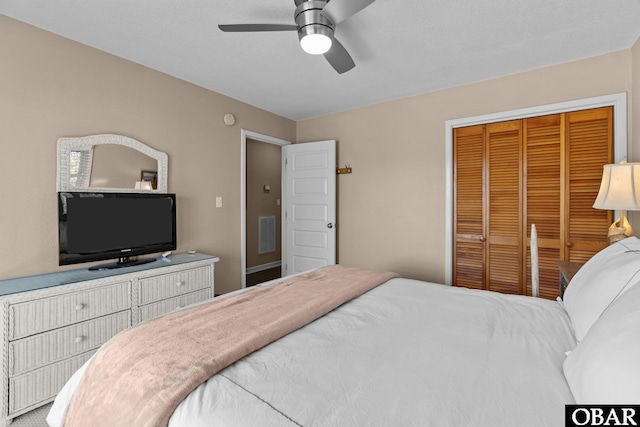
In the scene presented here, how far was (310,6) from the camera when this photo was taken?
1.74m

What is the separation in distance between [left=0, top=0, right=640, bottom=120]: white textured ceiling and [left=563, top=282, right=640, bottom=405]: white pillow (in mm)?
1946

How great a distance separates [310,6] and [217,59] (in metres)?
1.26

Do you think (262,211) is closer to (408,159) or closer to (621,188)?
(408,159)

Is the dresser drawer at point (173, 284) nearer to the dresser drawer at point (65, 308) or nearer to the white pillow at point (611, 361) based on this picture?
the dresser drawer at point (65, 308)

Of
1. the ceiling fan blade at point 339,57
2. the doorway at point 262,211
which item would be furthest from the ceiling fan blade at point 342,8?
the doorway at point 262,211

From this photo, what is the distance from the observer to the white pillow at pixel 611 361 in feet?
2.12

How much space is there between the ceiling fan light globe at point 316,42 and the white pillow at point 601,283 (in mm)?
1790

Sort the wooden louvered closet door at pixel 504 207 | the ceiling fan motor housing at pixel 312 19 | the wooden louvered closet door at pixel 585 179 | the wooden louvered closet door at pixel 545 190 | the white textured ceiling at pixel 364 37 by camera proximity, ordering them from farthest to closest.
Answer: the wooden louvered closet door at pixel 504 207 < the wooden louvered closet door at pixel 545 190 < the wooden louvered closet door at pixel 585 179 < the white textured ceiling at pixel 364 37 < the ceiling fan motor housing at pixel 312 19

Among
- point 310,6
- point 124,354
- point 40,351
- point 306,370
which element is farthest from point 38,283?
point 310,6

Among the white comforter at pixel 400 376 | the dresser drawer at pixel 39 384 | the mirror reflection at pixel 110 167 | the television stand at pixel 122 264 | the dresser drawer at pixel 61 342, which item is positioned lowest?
the dresser drawer at pixel 39 384

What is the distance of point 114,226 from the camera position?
240 centimetres

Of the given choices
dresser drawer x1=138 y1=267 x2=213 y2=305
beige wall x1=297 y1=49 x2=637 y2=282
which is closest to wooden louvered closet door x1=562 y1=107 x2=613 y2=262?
beige wall x1=297 y1=49 x2=637 y2=282

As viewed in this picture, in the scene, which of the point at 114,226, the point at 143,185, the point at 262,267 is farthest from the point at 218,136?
the point at 262,267

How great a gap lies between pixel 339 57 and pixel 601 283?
1.93 m
